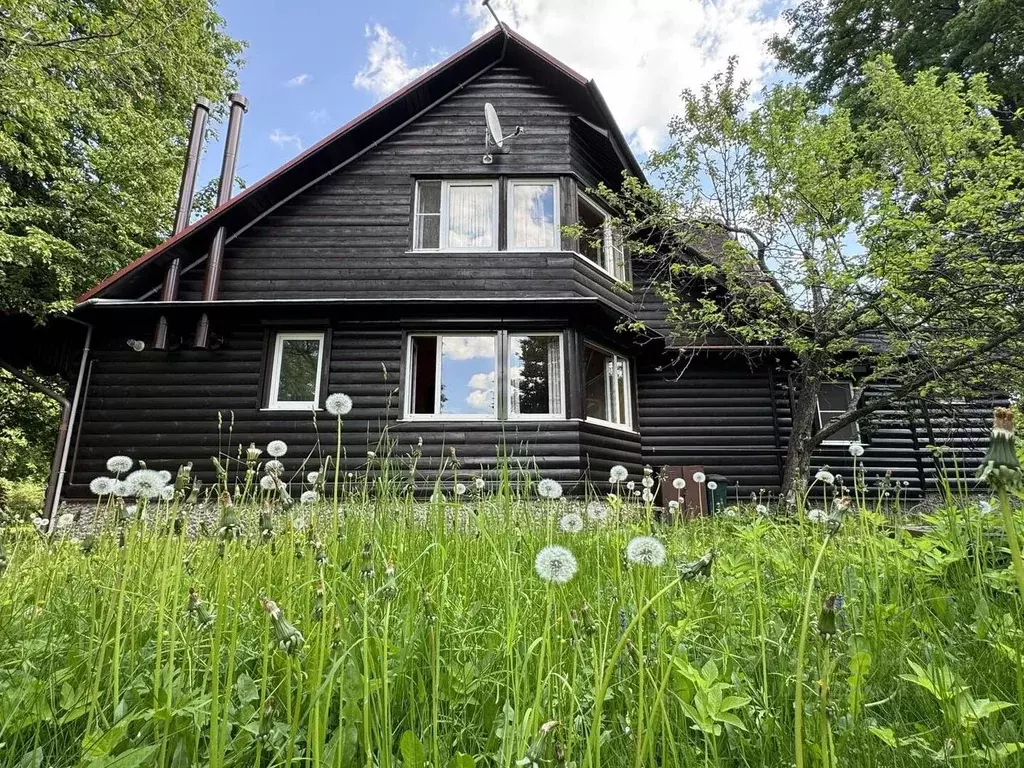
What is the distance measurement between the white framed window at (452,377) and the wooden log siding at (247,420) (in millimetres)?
294

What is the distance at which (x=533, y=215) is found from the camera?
1017 cm

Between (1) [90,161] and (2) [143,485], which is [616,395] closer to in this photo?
(2) [143,485]

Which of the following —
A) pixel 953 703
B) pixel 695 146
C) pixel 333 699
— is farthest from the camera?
pixel 695 146

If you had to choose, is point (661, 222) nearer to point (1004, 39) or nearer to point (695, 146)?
point (695, 146)

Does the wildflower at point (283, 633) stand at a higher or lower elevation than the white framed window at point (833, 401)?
lower

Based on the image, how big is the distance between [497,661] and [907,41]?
21881 mm

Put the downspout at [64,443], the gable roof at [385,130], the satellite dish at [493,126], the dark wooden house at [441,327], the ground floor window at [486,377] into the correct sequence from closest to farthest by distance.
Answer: the downspout at [64,443] → the dark wooden house at [441,327] → the ground floor window at [486,377] → the gable roof at [385,130] → the satellite dish at [493,126]

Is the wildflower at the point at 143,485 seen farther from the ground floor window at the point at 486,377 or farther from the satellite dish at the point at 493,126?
the satellite dish at the point at 493,126

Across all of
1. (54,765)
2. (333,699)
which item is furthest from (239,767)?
(54,765)

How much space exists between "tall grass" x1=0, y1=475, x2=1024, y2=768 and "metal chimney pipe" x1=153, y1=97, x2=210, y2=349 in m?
8.08

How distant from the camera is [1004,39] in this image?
14430mm

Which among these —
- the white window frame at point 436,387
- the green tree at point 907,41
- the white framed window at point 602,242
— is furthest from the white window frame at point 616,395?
the green tree at point 907,41

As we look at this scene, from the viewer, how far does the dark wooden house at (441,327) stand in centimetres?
890

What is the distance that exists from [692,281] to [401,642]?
11.3 meters
